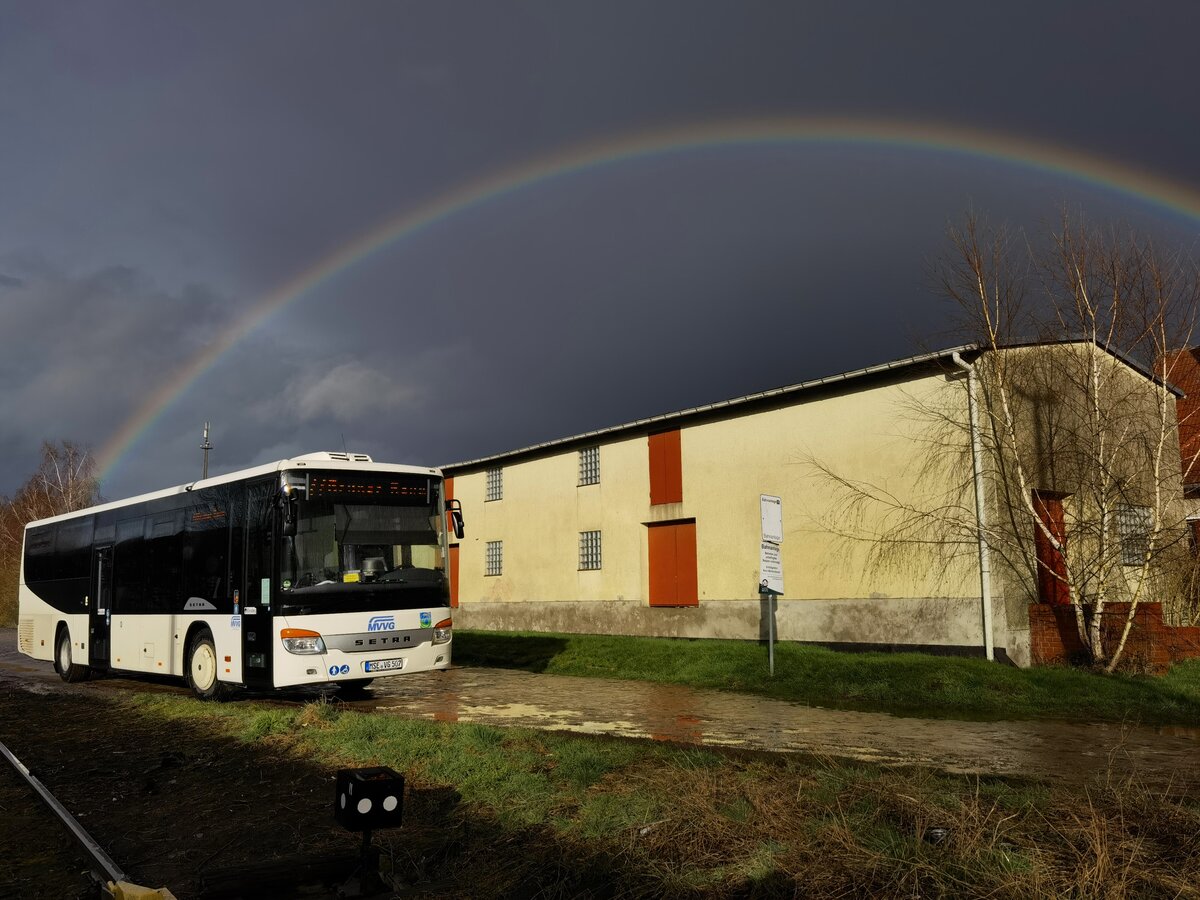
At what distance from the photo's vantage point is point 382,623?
1235 centimetres

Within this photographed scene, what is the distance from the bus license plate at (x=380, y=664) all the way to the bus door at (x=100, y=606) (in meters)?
6.92

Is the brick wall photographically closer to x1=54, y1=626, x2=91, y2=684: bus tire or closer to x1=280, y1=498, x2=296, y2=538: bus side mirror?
x1=280, y1=498, x2=296, y2=538: bus side mirror

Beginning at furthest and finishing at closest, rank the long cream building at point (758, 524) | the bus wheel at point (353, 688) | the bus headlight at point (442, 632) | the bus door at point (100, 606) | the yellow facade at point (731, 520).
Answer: the yellow facade at point (731, 520) < the long cream building at point (758, 524) < the bus door at point (100, 606) < the bus wheel at point (353, 688) < the bus headlight at point (442, 632)

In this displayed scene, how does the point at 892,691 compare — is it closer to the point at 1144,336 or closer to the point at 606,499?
the point at 1144,336

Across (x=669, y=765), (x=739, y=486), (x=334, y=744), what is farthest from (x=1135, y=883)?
(x=739, y=486)

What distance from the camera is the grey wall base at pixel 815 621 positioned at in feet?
54.0

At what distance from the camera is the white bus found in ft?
39.0

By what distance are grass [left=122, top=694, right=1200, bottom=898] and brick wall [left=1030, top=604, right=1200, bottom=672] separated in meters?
9.70

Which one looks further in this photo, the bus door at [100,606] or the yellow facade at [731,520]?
the yellow facade at [731,520]

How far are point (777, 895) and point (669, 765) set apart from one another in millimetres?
2700

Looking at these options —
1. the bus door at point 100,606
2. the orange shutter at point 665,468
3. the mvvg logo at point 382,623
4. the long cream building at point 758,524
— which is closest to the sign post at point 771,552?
the long cream building at point 758,524

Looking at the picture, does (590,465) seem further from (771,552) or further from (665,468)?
(771,552)

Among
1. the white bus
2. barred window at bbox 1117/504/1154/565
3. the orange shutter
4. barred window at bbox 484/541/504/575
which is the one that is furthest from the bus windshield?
barred window at bbox 484/541/504/575

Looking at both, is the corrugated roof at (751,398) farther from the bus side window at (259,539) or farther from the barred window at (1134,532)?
the bus side window at (259,539)
